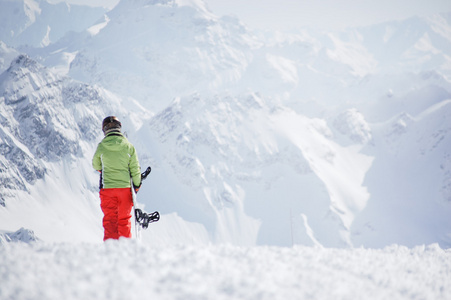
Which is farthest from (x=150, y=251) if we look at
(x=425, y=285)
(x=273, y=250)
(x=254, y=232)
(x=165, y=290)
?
(x=254, y=232)

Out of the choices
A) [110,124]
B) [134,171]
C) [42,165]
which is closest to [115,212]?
[134,171]

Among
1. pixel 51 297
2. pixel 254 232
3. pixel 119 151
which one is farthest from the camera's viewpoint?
pixel 254 232

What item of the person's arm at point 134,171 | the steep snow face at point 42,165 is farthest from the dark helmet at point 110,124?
the steep snow face at point 42,165

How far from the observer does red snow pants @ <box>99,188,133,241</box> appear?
7102mm

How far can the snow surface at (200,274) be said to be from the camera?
2900mm

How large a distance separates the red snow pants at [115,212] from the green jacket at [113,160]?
0.16 meters

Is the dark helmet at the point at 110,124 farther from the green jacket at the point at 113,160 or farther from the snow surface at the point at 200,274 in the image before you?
the snow surface at the point at 200,274

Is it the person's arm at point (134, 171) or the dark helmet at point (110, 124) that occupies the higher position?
the dark helmet at point (110, 124)

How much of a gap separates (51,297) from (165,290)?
981mm

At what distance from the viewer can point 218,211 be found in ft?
640

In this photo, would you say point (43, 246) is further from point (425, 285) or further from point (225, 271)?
point (425, 285)

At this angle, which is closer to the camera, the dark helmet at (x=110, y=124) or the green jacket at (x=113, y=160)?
the green jacket at (x=113, y=160)

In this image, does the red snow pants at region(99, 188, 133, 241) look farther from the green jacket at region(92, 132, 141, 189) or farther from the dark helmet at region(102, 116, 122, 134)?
the dark helmet at region(102, 116, 122, 134)

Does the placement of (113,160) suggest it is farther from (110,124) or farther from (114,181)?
(110,124)
